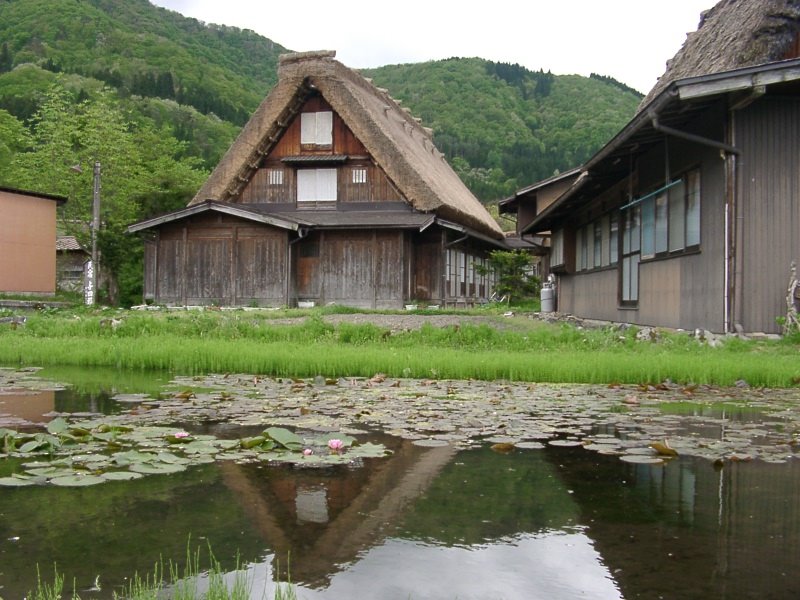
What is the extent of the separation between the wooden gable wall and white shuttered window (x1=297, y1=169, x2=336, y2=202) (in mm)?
177

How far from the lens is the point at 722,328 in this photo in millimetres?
8820

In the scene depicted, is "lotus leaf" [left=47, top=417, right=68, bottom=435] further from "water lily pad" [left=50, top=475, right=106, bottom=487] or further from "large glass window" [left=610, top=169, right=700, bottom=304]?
"large glass window" [left=610, top=169, right=700, bottom=304]

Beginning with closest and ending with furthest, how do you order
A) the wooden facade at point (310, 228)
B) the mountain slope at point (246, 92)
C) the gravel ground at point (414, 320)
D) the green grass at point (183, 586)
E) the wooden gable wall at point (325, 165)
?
the green grass at point (183, 586) → the gravel ground at point (414, 320) → the wooden facade at point (310, 228) → the wooden gable wall at point (325, 165) → the mountain slope at point (246, 92)

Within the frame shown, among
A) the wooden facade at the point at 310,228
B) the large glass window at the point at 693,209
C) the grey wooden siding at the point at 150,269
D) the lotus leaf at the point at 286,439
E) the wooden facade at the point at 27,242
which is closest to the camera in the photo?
the lotus leaf at the point at 286,439

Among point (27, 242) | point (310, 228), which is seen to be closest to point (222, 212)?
point (310, 228)

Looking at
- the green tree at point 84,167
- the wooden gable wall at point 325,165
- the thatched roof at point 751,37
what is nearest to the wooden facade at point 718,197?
the thatched roof at point 751,37

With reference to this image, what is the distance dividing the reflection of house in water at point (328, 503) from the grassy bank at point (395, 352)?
3784 millimetres

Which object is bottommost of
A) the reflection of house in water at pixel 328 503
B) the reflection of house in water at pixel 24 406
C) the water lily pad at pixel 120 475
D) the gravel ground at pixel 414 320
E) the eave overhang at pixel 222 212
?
the reflection of house in water at pixel 24 406

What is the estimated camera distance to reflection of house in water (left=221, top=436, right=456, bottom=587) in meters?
2.43

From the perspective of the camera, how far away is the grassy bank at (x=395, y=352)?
285 inches

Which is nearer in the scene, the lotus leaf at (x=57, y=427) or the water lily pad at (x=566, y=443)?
the lotus leaf at (x=57, y=427)

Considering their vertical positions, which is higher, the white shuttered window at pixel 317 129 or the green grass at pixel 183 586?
the white shuttered window at pixel 317 129

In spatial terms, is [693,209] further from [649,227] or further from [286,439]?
[286,439]

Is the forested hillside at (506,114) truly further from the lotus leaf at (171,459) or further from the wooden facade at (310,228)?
the lotus leaf at (171,459)
